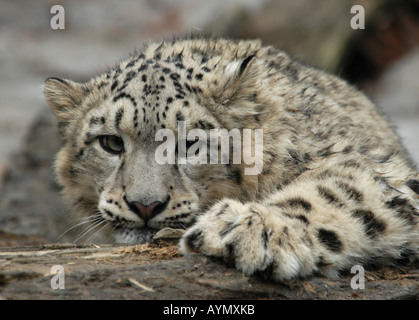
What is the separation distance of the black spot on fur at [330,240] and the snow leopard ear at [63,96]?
270 cm

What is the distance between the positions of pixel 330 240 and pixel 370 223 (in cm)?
41

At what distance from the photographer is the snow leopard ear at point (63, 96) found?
5496mm

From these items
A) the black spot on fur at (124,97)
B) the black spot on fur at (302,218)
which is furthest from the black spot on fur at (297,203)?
the black spot on fur at (124,97)

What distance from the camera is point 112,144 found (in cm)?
494

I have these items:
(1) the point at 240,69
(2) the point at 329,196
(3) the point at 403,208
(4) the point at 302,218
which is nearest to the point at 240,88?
(1) the point at 240,69

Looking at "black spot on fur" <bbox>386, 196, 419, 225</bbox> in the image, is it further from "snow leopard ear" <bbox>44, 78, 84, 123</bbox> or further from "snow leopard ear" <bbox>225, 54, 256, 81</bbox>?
"snow leopard ear" <bbox>44, 78, 84, 123</bbox>

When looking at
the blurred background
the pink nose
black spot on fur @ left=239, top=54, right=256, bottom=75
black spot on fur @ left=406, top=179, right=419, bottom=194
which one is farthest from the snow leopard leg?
the blurred background

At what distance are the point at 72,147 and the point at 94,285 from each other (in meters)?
2.26

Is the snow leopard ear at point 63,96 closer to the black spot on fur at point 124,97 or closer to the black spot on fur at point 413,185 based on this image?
the black spot on fur at point 124,97

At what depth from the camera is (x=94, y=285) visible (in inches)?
134

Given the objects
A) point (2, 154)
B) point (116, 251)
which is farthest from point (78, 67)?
point (116, 251)

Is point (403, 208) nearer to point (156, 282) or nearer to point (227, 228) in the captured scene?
point (227, 228)

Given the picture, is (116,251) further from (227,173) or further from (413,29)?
(413,29)

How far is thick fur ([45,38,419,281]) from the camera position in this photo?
12.2 feet
